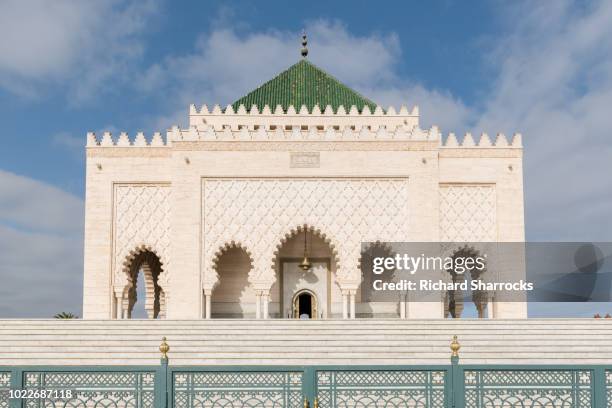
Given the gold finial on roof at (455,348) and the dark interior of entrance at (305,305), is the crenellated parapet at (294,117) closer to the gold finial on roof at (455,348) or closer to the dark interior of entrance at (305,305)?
the dark interior of entrance at (305,305)

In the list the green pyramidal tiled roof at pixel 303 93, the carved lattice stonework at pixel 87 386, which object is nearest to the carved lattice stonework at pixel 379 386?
the carved lattice stonework at pixel 87 386

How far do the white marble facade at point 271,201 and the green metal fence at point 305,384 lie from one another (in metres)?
8.21

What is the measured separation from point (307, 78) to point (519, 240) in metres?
6.28

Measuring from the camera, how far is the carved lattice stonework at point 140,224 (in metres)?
13.1

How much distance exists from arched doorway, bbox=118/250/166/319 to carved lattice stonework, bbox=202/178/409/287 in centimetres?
192

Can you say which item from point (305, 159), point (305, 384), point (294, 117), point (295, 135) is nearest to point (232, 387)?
point (305, 384)

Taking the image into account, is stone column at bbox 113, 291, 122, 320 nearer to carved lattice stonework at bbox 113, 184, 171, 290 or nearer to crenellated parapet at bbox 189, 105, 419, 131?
carved lattice stonework at bbox 113, 184, 171, 290

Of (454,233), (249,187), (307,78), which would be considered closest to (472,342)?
(454,233)

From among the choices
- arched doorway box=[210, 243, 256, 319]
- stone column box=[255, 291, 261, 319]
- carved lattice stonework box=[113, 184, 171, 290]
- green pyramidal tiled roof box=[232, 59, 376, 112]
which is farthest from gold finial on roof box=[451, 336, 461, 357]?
green pyramidal tiled roof box=[232, 59, 376, 112]

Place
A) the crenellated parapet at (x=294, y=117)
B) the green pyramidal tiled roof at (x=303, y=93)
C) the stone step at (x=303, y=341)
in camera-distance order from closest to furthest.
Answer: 1. the stone step at (x=303, y=341)
2. the crenellated parapet at (x=294, y=117)
3. the green pyramidal tiled roof at (x=303, y=93)

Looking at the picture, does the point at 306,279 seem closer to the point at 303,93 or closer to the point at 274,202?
the point at 274,202

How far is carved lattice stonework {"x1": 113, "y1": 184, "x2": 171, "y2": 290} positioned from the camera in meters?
13.1

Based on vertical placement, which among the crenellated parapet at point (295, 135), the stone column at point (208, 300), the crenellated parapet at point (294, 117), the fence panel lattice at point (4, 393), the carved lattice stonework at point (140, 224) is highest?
A: the crenellated parapet at point (294, 117)
